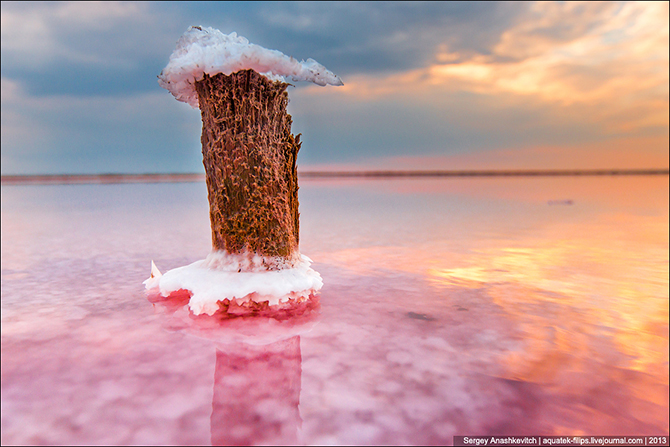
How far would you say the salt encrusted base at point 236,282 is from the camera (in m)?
1.96

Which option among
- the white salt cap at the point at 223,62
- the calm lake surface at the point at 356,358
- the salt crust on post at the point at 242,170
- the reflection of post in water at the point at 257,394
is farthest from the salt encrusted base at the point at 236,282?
the white salt cap at the point at 223,62

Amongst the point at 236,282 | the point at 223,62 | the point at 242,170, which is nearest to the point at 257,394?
the point at 236,282

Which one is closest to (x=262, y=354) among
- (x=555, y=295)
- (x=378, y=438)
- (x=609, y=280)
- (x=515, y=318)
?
(x=378, y=438)

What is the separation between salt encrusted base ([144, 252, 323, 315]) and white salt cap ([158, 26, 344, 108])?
105 centimetres

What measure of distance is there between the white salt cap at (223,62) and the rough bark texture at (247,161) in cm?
7

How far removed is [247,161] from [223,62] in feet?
1.75

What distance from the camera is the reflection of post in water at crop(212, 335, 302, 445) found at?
1033 mm

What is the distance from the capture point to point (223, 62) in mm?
1955

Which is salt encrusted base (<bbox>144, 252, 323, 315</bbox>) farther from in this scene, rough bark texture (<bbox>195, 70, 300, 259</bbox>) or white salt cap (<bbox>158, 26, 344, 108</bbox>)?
white salt cap (<bbox>158, 26, 344, 108</bbox>)

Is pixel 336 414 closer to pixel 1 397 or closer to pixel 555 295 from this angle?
pixel 1 397

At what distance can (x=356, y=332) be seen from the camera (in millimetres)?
1718

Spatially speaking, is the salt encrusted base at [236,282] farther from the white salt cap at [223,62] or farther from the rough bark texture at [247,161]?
the white salt cap at [223,62]

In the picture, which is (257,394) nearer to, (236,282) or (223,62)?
(236,282)

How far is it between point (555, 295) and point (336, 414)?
5.97 feet
